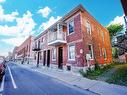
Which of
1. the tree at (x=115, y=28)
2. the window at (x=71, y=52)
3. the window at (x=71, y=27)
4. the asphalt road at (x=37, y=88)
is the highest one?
the tree at (x=115, y=28)

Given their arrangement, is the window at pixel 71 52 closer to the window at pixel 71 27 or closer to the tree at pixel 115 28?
the window at pixel 71 27

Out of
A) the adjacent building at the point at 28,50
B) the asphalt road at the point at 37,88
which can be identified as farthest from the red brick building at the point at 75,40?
the adjacent building at the point at 28,50

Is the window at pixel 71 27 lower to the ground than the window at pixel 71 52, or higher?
higher

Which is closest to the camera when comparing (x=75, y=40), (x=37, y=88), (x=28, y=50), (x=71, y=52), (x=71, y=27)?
(x=37, y=88)

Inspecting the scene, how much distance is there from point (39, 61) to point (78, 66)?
548 inches

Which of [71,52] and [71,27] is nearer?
[71,52]

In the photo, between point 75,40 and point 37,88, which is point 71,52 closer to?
point 75,40

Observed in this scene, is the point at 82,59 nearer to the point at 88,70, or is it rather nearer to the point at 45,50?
the point at 88,70

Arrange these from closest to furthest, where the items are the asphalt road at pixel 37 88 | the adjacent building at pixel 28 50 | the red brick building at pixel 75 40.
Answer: the asphalt road at pixel 37 88
the red brick building at pixel 75 40
the adjacent building at pixel 28 50

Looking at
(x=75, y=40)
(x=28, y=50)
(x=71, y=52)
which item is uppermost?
(x=28, y=50)

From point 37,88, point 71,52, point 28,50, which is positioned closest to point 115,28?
point 28,50

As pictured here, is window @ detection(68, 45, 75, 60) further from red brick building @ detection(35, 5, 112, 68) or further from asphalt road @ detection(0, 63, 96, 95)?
asphalt road @ detection(0, 63, 96, 95)

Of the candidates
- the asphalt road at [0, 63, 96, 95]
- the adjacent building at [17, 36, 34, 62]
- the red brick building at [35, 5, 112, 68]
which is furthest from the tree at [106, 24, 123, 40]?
the asphalt road at [0, 63, 96, 95]

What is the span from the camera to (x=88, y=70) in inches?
512
